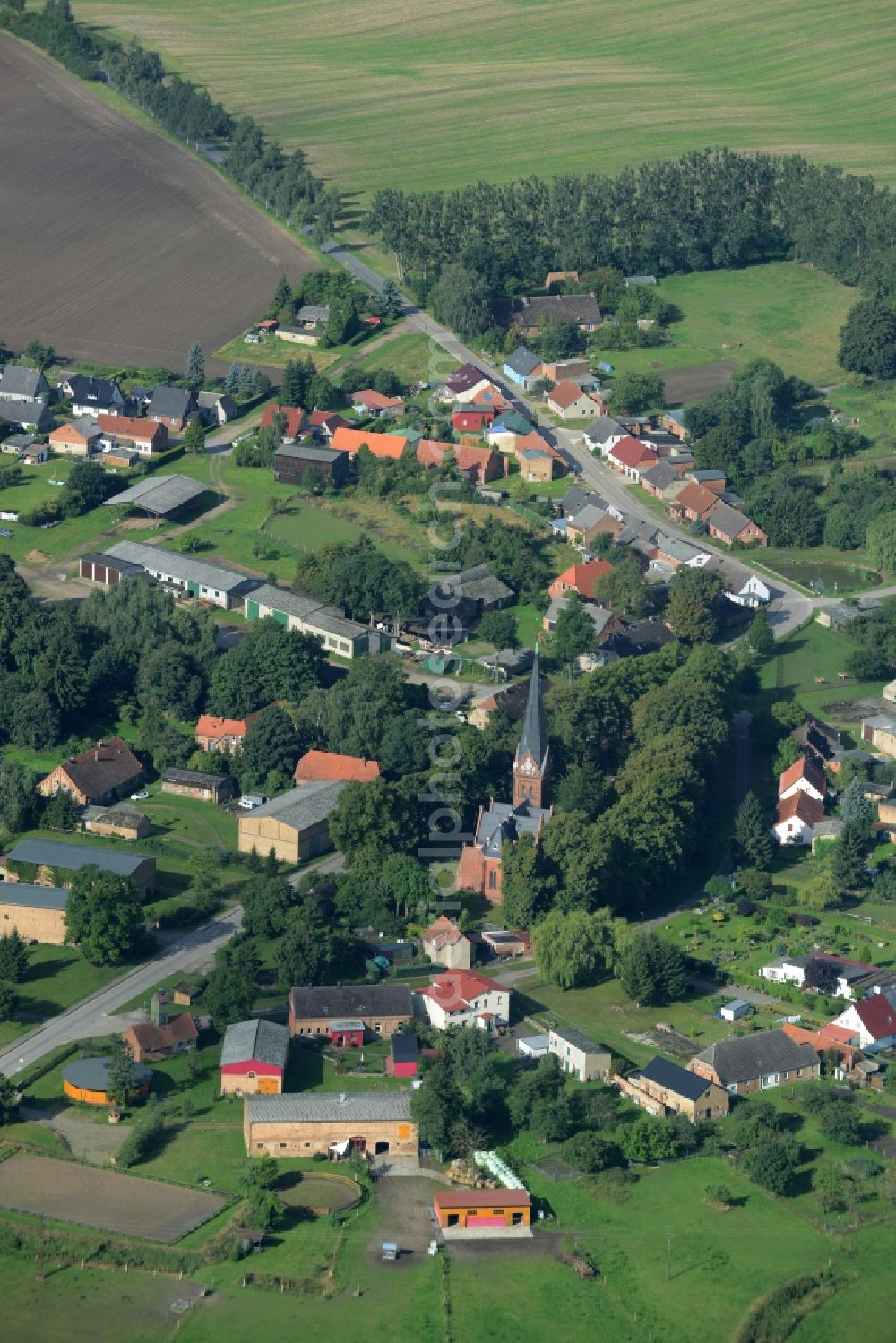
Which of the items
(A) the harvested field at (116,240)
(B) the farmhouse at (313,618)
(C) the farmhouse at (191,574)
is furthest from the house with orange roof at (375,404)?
(B) the farmhouse at (313,618)

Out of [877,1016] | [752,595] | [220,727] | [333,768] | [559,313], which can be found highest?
[559,313]

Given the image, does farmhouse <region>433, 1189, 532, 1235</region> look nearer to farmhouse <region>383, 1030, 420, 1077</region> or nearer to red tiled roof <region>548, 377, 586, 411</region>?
farmhouse <region>383, 1030, 420, 1077</region>

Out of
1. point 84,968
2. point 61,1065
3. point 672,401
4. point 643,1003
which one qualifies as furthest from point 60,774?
point 672,401

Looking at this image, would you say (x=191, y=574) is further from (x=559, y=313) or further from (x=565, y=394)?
(x=559, y=313)

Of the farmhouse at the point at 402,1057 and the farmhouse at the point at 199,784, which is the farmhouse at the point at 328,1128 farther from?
the farmhouse at the point at 199,784

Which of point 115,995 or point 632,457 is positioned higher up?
point 632,457

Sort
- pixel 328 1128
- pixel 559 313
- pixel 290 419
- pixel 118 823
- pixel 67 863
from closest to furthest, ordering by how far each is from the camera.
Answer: pixel 328 1128, pixel 67 863, pixel 118 823, pixel 290 419, pixel 559 313

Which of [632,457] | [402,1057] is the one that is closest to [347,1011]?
[402,1057]
